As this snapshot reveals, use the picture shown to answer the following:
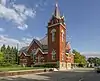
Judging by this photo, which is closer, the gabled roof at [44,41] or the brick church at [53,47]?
the brick church at [53,47]

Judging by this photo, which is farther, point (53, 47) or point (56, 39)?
point (53, 47)

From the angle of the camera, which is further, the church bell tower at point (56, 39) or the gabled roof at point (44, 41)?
the gabled roof at point (44, 41)

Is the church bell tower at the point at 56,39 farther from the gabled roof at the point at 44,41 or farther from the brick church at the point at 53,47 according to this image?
the gabled roof at the point at 44,41

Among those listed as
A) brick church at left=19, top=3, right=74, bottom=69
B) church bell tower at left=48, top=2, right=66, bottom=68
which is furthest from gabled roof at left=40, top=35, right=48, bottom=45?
church bell tower at left=48, top=2, right=66, bottom=68

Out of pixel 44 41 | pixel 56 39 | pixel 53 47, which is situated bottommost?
pixel 53 47

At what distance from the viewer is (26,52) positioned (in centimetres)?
7381

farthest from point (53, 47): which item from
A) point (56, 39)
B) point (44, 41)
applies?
point (44, 41)

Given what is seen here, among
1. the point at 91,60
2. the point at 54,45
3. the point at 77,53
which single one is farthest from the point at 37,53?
the point at 91,60

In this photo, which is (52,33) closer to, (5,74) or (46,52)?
(46,52)

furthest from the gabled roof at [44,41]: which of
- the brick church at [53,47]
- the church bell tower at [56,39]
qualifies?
the church bell tower at [56,39]

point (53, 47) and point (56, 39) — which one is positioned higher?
point (56, 39)

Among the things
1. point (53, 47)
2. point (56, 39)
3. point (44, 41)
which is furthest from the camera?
point (44, 41)

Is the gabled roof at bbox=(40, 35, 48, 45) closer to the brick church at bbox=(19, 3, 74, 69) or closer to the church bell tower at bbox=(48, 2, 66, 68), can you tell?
the brick church at bbox=(19, 3, 74, 69)

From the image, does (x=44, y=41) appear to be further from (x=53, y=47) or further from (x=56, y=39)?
(x=56, y=39)
